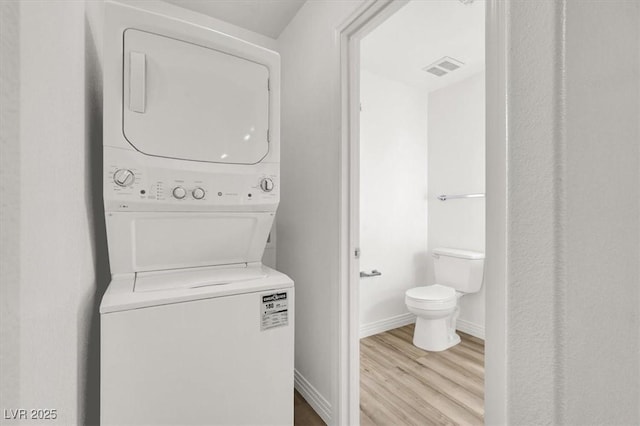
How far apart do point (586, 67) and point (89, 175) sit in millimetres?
1490

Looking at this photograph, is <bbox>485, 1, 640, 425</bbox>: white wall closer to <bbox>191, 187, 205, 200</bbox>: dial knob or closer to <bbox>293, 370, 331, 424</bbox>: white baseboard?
<bbox>191, 187, 205, 200</bbox>: dial knob

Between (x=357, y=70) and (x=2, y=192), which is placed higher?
(x=357, y=70)

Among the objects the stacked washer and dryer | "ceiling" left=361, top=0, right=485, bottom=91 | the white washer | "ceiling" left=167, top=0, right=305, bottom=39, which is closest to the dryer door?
the stacked washer and dryer

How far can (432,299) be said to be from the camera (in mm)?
2389

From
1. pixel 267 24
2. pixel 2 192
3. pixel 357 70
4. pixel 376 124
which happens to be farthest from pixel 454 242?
pixel 2 192

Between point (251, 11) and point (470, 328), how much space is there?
325 cm

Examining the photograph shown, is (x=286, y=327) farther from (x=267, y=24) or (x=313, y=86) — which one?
(x=267, y=24)

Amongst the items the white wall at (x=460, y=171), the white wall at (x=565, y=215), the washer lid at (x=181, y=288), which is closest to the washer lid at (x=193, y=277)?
the washer lid at (x=181, y=288)

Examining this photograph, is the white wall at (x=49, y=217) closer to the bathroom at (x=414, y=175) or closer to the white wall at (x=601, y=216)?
the white wall at (x=601, y=216)

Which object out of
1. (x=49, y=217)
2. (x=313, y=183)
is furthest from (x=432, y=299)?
(x=49, y=217)

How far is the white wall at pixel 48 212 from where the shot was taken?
Answer: 15.3 inches

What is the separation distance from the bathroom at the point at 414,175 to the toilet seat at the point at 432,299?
40 cm

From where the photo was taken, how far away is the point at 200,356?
40.1 inches

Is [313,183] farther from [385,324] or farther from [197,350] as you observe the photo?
[385,324]
